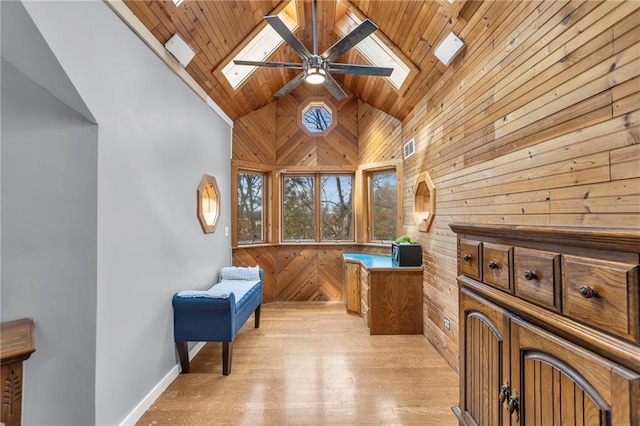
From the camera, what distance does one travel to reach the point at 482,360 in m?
1.31

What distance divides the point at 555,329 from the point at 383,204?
3916 mm

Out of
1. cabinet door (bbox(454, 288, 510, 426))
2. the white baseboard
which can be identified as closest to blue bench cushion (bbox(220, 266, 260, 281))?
the white baseboard

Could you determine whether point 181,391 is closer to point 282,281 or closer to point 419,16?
point 282,281

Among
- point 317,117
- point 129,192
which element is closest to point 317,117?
point 317,117

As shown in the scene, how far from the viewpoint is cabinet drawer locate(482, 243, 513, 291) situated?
1.15 m

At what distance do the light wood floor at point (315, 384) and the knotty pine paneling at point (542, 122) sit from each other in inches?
19.2

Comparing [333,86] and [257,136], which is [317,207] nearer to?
[257,136]

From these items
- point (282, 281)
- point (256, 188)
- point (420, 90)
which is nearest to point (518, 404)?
point (420, 90)

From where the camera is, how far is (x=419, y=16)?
8.53ft

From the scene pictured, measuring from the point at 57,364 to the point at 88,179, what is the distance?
1113 mm

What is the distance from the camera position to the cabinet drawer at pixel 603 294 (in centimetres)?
71

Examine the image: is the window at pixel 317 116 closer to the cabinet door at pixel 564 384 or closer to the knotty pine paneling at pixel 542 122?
the knotty pine paneling at pixel 542 122

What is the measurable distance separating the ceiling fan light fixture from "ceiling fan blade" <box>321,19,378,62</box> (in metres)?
0.12

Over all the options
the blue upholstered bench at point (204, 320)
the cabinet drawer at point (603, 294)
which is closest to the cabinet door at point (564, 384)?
the cabinet drawer at point (603, 294)
